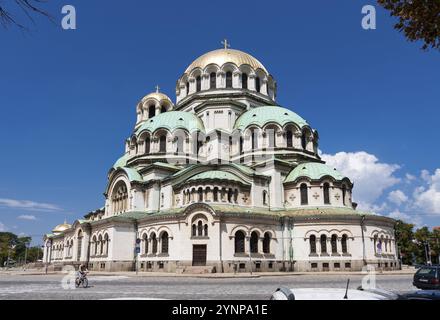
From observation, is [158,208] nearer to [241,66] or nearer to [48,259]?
[241,66]

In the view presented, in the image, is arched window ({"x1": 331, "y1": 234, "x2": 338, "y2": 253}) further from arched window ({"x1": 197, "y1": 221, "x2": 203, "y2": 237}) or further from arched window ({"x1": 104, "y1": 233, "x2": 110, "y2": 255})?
arched window ({"x1": 104, "y1": 233, "x2": 110, "y2": 255})

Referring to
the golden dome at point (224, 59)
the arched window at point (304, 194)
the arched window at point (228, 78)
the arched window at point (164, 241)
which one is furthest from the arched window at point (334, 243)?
the golden dome at point (224, 59)

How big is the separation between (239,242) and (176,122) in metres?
19.3

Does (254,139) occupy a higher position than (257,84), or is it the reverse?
(257,84)

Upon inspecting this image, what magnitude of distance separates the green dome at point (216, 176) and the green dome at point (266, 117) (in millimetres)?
8764

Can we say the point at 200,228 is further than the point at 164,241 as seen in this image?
No

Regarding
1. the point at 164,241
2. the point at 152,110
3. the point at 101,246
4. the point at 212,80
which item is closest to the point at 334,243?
the point at 164,241

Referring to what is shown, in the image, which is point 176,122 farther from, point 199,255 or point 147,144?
point 199,255

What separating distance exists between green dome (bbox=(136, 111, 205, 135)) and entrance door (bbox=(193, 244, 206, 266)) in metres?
17.4

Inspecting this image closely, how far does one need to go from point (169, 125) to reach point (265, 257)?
21118 mm

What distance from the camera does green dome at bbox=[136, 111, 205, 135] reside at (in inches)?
1972

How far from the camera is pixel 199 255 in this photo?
124 feet
